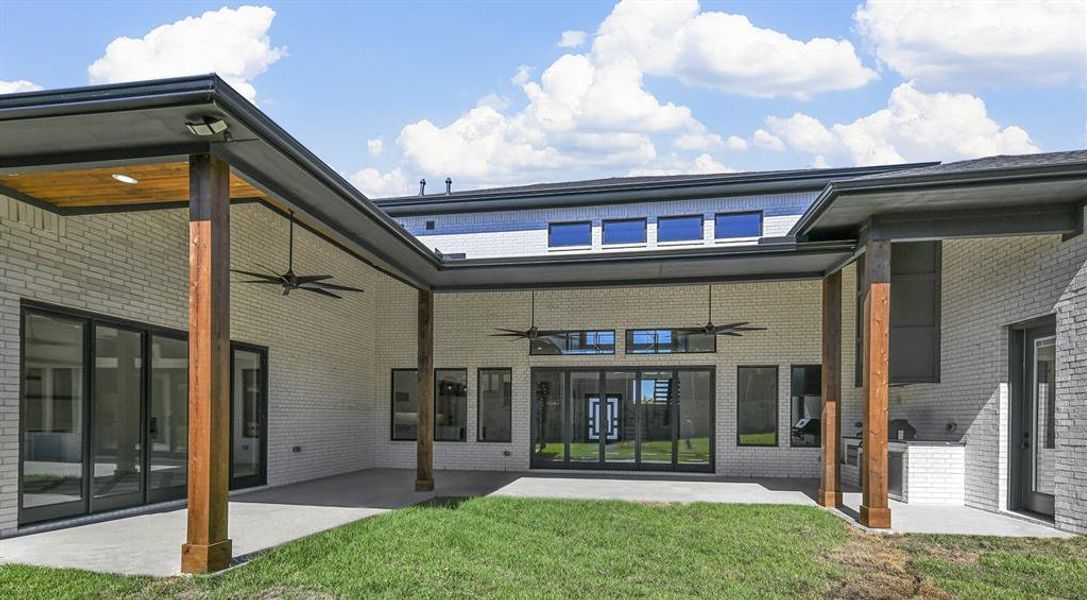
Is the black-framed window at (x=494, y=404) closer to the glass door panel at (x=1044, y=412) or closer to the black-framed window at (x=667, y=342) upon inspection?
the black-framed window at (x=667, y=342)

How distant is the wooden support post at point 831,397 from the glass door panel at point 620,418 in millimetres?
4437

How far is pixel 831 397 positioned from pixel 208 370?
8.15 metres

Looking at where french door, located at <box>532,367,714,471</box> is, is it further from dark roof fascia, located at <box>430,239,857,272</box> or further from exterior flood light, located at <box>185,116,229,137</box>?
exterior flood light, located at <box>185,116,229,137</box>

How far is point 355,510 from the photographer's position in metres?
9.42

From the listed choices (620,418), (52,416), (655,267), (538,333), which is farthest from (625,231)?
(52,416)

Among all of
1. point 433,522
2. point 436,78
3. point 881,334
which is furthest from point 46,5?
point 881,334

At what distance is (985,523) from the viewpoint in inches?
343

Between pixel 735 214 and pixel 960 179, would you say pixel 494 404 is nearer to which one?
pixel 735 214

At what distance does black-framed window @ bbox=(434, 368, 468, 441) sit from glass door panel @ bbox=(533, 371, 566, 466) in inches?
57.7

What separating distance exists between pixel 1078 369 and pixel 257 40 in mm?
16601

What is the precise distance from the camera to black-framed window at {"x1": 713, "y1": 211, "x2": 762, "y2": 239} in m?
16.2

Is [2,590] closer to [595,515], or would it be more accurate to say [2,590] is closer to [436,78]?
[595,515]

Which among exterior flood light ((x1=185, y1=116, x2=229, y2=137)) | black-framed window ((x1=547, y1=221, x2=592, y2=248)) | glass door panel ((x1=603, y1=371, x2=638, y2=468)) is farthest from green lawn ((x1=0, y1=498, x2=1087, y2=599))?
black-framed window ((x1=547, y1=221, x2=592, y2=248))

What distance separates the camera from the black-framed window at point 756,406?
13.9 meters
